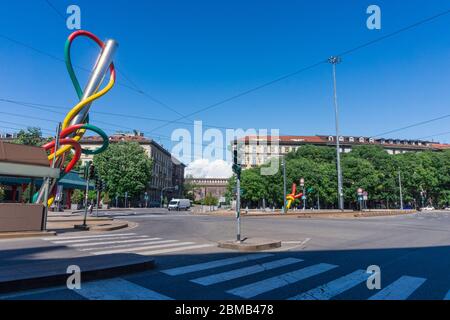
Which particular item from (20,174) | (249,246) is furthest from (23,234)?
(249,246)

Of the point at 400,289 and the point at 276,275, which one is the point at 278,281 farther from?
the point at 400,289

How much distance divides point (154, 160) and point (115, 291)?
295ft

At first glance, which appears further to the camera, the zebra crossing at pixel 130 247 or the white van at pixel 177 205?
the white van at pixel 177 205

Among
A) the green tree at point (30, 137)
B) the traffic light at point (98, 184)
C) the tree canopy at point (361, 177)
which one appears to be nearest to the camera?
the traffic light at point (98, 184)

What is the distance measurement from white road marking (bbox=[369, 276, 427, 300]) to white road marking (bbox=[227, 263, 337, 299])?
158 cm

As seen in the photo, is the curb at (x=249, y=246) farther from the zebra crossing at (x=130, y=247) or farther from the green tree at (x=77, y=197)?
the green tree at (x=77, y=197)

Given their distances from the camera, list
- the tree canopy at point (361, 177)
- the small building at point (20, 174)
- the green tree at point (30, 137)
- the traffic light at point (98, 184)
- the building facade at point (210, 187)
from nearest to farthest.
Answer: the small building at point (20, 174)
the traffic light at point (98, 184)
the green tree at point (30, 137)
the tree canopy at point (361, 177)
the building facade at point (210, 187)

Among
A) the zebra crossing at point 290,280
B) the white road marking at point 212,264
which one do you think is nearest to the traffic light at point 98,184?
the white road marking at point 212,264

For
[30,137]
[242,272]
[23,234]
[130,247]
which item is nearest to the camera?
[242,272]

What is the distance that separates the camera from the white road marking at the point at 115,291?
5.29 metres

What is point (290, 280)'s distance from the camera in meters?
6.58

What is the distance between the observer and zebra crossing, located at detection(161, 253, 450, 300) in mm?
5586

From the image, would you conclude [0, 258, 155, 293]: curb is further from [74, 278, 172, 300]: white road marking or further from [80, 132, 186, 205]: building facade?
[80, 132, 186, 205]: building facade
